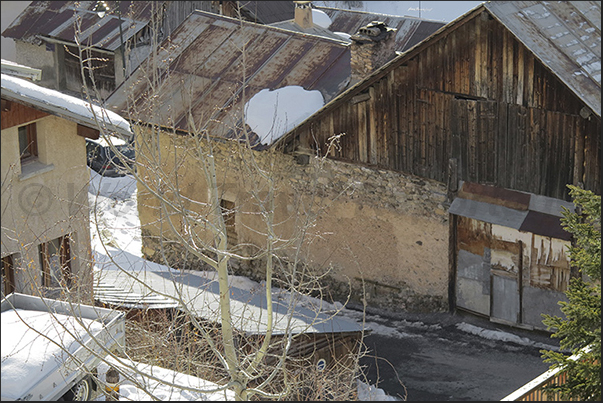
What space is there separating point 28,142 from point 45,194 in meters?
0.82

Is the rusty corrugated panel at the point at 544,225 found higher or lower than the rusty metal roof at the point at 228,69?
lower

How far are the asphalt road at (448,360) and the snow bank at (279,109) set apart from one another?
12.7ft

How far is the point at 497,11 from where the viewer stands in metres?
12.5

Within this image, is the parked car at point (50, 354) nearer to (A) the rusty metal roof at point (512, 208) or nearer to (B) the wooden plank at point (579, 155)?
(A) the rusty metal roof at point (512, 208)

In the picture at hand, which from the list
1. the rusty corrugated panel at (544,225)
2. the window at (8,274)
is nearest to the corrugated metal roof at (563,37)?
the rusty corrugated panel at (544,225)

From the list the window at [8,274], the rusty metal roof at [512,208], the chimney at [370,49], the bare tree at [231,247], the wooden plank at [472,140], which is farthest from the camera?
the chimney at [370,49]

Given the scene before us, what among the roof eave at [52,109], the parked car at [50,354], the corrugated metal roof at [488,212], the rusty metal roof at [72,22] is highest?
the rusty metal roof at [72,22]

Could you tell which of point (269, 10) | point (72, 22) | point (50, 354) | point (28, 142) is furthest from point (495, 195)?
point (72, 22)

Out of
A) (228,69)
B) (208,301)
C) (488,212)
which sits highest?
(228,69)

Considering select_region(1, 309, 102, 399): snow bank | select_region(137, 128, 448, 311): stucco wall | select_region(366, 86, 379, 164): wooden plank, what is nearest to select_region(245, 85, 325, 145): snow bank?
select_region(137, 128, 448, 311): stucco wall

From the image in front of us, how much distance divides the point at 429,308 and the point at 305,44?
228 inches

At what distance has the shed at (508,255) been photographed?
44.4ft

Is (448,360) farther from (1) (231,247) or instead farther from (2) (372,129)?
(1) (231,247)

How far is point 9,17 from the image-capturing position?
33250 millimetres
